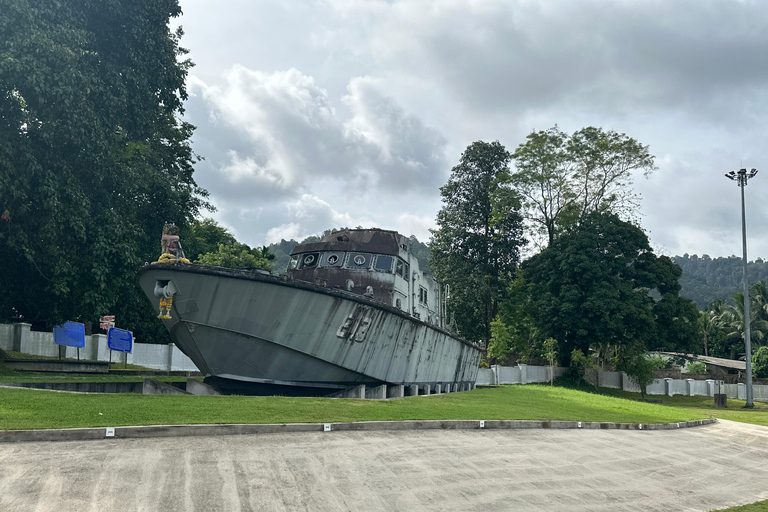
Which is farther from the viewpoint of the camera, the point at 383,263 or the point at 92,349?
the point at 92,349

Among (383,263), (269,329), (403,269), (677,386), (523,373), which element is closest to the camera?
(269,329)

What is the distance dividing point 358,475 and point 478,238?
42.4 metres

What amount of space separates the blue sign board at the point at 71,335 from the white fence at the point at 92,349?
3042mm

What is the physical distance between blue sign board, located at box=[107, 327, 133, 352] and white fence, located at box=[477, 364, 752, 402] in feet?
75.6

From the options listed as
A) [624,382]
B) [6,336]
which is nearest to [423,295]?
[6,336]

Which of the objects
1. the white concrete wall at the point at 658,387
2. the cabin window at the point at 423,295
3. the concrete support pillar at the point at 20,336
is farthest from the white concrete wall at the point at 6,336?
the white concrete wall at the point at 658,387

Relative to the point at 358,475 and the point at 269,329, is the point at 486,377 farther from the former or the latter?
the point at 358,475

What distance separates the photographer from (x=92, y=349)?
111 ft

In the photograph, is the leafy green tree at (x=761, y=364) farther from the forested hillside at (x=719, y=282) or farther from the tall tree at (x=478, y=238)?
the forested hillside at (x=719, y=282)

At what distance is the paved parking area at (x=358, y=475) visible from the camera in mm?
7391

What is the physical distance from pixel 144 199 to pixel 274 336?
13.0 m

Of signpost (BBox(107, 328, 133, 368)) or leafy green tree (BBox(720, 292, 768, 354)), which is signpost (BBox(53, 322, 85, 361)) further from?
leafy green tree (BBox(720, 292, 768, 354))

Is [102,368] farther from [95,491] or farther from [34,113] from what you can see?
[95,491]

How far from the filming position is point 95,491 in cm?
733
